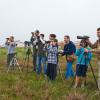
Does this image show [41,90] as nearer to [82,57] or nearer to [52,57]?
[82,57]

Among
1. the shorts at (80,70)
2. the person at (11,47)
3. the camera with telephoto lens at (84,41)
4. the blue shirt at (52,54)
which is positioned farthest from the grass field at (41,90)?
the person at (11,47)

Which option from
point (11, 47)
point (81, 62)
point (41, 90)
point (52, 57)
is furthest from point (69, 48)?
point (11, 47)

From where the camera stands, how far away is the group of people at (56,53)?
1551 centimetres

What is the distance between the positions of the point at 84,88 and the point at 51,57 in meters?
2.57

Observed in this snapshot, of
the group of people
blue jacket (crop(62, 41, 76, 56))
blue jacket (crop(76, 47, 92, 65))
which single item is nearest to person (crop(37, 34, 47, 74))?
the group of people

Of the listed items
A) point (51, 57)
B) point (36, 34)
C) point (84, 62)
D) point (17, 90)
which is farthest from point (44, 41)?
point (17, 90)

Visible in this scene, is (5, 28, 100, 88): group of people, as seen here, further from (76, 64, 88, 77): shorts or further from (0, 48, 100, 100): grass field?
(0, 48, 100, 100): grass field

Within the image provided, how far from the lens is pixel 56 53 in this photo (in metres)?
17.3

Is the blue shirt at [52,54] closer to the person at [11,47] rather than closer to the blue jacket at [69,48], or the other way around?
the blue jacket at [69,48]

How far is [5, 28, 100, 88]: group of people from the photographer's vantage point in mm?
15507

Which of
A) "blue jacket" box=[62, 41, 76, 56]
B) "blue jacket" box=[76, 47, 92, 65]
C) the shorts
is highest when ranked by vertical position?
"blue jacket" box=[62, 41, 76, 56]

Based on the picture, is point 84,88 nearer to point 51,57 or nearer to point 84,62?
point 84,62

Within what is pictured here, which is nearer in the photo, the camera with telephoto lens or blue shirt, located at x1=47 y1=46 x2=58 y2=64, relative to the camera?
the camera with telephoto lens

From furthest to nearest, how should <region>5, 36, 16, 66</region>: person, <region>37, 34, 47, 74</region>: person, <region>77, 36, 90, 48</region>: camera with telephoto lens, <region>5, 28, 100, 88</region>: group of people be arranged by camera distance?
1. <region>5, 36, 16, 66</region>: person
2. <region>37, 34, 47, 74</region>: person
3. <region>5, 28, 100, 88</region>: group of people
4. <region>77, 36, 90, 48</region>: camera with telephoto lens
